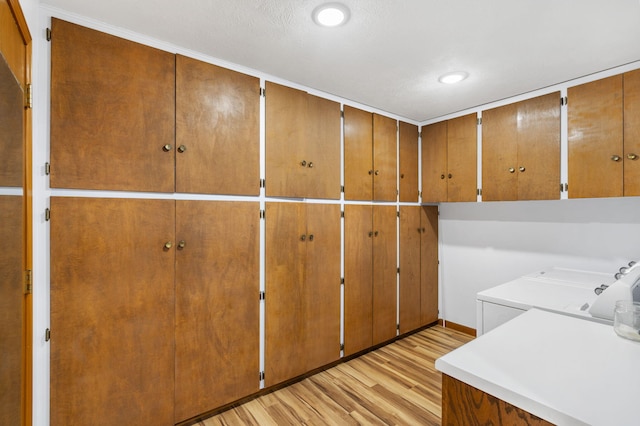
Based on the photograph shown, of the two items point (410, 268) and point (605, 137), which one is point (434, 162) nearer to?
point (410, 268)

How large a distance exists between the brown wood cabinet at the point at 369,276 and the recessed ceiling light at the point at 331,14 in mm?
1542

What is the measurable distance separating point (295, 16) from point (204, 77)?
772 millimetres

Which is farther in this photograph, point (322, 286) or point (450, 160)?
point (450, 160)

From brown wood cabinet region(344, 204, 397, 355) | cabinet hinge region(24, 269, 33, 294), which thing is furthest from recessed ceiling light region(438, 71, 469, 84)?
cabinet hinge region(24, 269, 33, 294)

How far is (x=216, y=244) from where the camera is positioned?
2080mm

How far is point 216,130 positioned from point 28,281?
129 centimetres

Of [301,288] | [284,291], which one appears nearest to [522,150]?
[301,288]

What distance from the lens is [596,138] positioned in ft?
7.67

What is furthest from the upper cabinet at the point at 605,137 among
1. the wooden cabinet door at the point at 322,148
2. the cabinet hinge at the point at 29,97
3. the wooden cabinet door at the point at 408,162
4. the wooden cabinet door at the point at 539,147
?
the cabinet hinge at the point at 29,97

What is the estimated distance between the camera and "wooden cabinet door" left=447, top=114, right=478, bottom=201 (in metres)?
3.12

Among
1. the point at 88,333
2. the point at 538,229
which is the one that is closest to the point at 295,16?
the point at 88,333

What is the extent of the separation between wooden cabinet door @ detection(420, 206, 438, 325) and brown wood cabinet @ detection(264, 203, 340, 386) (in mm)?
1297

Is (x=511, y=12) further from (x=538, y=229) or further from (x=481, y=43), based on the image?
(x=538, y=229)

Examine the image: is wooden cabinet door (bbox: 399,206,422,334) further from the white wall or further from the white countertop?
the white countertop
